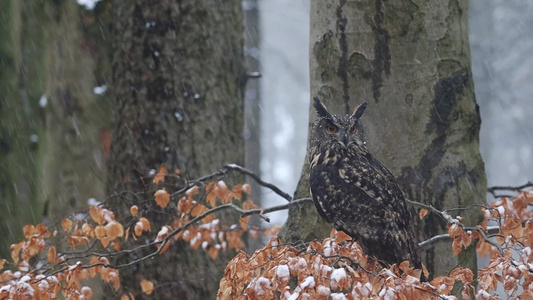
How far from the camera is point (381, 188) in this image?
168 inches

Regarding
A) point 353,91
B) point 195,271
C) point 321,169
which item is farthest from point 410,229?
point 195,271

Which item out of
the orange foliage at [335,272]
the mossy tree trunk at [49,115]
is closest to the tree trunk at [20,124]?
the mossy tree trunk at [49,115]

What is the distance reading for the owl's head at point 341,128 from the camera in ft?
15.1

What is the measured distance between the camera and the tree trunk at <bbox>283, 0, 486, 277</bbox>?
A: 470cm

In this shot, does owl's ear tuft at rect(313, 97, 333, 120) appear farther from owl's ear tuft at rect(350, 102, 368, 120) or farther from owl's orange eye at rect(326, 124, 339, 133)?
owl's ear tuft at rect(350, 102, 368, 120)

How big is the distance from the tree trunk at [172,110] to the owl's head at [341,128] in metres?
2.00

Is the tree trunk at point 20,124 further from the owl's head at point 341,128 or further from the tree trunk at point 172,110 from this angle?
the owl's head at point 341,128

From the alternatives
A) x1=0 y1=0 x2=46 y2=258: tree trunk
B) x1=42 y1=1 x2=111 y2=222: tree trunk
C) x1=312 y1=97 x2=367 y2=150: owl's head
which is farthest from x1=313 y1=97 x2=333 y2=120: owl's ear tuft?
x1=0 y1=0 x2=46 y2=258: tree trunk

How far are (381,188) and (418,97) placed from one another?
82cm

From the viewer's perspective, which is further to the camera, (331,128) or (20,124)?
(20,124)

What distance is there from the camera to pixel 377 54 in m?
4.75

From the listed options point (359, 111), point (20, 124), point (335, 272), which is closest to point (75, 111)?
point (20, 124)

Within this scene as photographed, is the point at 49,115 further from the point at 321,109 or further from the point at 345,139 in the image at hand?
the point at 345,139

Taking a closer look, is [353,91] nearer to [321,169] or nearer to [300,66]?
[321,169]
